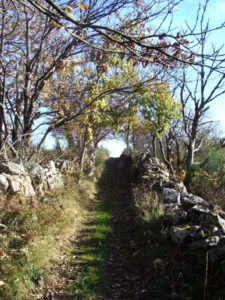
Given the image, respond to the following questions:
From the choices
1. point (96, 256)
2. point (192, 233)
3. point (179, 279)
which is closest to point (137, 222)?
point (96, 256)

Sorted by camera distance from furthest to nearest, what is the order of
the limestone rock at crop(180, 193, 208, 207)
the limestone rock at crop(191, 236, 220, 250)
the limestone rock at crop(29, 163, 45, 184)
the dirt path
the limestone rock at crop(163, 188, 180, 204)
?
the limestone rock at crop(29, 163, 45, 184) → the limestone rock at crop(163, 188, 180, 204) → the limestone rock at crop(180, 193, 208, 207) → the dirt path → the limestone rock at crop(191, 236, 220, 250)

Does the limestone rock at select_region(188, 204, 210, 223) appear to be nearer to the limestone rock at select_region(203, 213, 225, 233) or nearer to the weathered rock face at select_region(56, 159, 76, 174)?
the limestone rock at select_region(203, 213, 225, 233)

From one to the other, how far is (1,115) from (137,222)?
4857 millimetres

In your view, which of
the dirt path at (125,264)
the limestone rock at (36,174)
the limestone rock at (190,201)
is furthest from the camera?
the limestone rock at (36,174)

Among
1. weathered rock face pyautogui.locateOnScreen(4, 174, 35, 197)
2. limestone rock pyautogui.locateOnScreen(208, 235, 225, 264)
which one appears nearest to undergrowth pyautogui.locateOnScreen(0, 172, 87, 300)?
weathered rock face pyautogui.locateOnScreen(4, 174, 35, 197)

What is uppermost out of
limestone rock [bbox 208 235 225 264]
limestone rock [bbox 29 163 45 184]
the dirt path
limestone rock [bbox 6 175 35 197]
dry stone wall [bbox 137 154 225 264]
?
limestone rock [bbox 29 163 45 184]

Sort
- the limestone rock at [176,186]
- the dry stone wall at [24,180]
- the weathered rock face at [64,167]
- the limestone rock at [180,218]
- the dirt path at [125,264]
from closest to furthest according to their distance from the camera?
the dirt path at [125,264]
the limestone rock at [180,218]
the dry stone wall at [24,180]
the limestone rock at [176,186]
the weathered rock face at [64,167]

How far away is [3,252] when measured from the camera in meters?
3.79

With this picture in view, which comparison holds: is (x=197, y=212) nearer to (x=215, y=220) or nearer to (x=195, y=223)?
(x=195, y=223)

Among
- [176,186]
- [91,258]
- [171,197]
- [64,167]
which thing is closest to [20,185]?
[91,258]

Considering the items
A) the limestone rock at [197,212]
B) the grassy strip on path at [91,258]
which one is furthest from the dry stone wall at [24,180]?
Answer: the limestone rock at [197,212]

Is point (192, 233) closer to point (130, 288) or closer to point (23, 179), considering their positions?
point (130, 288)

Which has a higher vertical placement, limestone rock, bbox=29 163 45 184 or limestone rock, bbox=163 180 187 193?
limestone rock, bbox=29 163 45 184

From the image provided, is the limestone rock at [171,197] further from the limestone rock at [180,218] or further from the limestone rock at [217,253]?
the limestone rock at [217,253]
